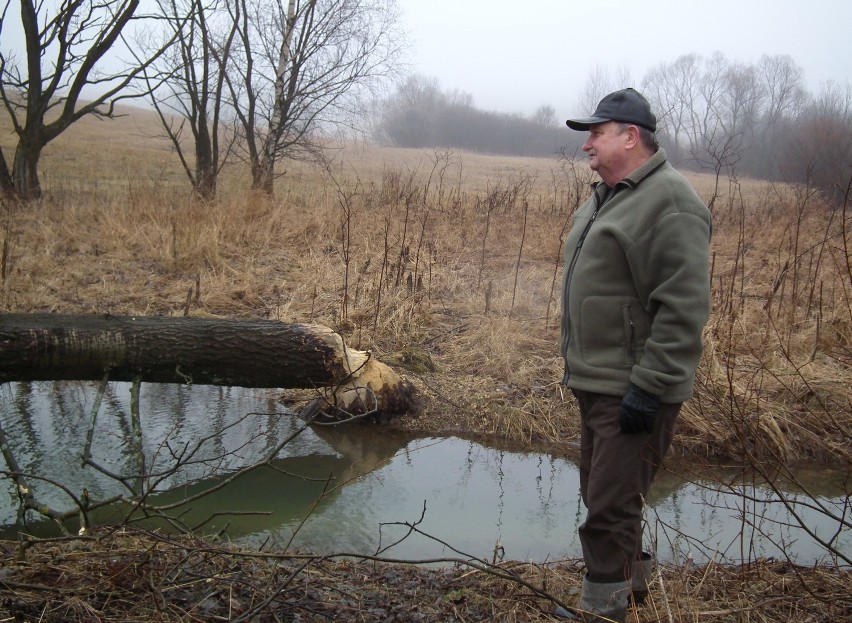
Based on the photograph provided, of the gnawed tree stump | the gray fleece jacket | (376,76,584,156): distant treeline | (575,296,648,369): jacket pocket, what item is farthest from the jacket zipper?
(376,76,584,156): distant treeline

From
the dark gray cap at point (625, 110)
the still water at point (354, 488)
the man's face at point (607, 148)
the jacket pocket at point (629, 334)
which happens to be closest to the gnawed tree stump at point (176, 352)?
the still water at point (354, 488)

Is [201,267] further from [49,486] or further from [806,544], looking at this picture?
[806,544]

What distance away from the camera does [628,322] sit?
2611 mm

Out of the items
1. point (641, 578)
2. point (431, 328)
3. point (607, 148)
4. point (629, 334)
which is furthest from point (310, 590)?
point (431, 328)

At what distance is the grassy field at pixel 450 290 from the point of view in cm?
589

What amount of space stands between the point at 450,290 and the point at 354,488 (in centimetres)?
465

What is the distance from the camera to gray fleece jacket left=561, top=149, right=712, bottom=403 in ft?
8.16

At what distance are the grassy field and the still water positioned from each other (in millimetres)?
458

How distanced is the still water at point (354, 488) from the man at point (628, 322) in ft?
2.83

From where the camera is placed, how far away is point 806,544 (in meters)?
4.25

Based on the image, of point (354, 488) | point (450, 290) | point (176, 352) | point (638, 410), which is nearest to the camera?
point (638, 410)

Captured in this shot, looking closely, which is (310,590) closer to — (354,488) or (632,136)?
(354,488)

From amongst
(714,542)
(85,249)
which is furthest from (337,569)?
(85,249)

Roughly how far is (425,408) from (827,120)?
60.0 feet
